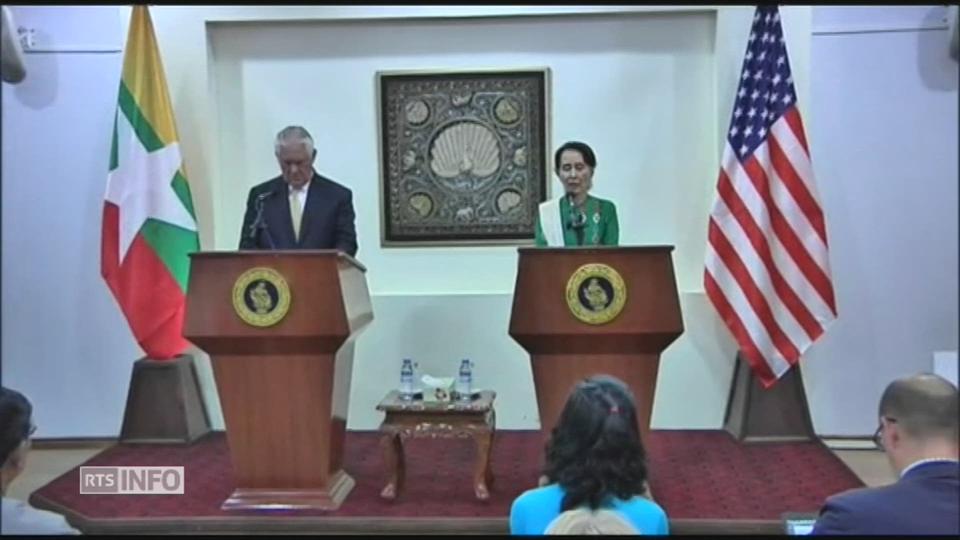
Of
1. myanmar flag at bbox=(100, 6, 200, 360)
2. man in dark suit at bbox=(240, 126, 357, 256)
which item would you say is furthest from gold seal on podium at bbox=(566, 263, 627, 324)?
myanmar flag at bbox=(100, 6, 200, 360)

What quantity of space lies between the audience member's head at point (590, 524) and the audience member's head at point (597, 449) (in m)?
0.11

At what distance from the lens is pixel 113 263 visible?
4.56 meters

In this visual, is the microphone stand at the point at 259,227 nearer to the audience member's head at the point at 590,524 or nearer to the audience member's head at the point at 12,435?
the audience member's head at the point at 12,435

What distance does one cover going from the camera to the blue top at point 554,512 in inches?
64.9

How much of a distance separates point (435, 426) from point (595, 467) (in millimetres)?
1787

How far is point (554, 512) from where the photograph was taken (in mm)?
1695

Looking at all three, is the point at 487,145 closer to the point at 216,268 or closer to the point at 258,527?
the point at 216,268

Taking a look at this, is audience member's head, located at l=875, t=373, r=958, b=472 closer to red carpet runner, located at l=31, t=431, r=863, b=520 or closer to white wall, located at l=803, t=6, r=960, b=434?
red carpet runner, located at l=31, t=431, r=863, b=520

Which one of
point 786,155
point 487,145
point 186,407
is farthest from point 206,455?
point 786,155

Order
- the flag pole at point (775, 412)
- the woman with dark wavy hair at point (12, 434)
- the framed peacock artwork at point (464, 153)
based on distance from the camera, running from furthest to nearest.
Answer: the framed peacock artwork at point (464, 153) < the flag pole at point (775, 412) < the woman with dark wavy hair at point (12, 434)

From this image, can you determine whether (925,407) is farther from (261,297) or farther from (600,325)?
(261,297)

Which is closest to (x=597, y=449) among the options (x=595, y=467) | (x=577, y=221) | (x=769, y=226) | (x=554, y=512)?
(x=595, y=467)

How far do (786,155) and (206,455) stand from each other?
9.97ft

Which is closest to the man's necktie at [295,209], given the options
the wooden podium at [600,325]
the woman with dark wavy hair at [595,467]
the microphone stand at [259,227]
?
the microphone stand at [259,227]
